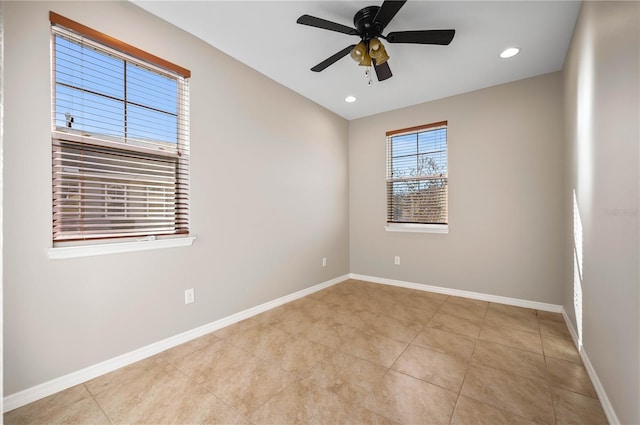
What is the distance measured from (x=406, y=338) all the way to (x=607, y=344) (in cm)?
129

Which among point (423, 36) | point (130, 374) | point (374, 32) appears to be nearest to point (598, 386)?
point (423, 36)

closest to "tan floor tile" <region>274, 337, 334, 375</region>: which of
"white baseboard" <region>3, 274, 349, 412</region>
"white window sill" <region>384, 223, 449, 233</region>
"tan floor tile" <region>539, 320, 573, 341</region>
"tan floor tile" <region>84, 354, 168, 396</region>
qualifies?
"white baseboard" <region>3, 274, 349, 412</region>

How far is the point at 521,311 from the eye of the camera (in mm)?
Result: 3033

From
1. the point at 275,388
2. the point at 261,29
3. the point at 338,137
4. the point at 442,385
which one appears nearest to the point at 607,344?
the point at 442,385

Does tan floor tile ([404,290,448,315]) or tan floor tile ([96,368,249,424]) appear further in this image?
tan floor tile ([404,290,448,315])

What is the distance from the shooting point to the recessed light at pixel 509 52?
2568 mm

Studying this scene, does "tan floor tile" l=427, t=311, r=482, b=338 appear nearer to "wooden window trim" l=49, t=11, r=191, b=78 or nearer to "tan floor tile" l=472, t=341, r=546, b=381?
"tan floor tile" l=472, t=341, r=546, b=381

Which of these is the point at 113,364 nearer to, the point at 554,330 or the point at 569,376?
the point at 569,376

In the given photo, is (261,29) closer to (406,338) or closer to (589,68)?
(589,68)

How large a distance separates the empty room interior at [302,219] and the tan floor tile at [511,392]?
0.01m

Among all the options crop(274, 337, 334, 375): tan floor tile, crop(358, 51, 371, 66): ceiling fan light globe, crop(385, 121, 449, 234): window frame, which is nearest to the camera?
crop(274, 337, 334, 375): tan floor tile

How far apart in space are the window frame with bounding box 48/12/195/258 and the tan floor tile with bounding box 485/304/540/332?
10.1 ft

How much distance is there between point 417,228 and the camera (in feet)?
12.7

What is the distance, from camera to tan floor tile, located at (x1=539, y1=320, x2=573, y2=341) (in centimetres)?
245
